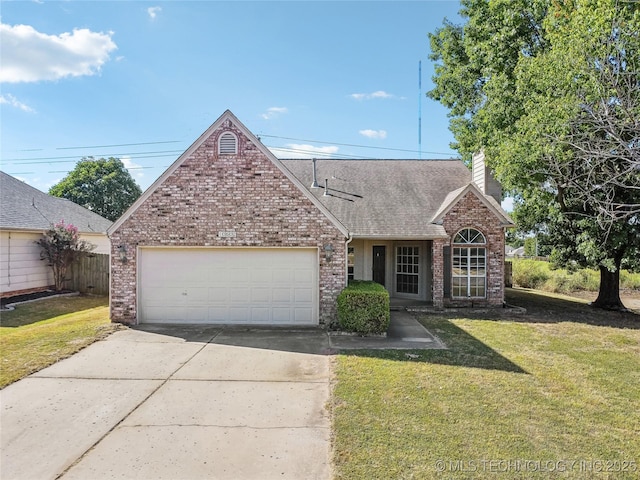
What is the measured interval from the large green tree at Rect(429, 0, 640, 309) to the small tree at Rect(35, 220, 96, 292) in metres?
17.8

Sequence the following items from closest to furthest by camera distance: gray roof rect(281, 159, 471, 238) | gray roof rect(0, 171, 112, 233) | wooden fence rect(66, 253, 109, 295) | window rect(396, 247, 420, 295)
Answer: gray roof rect(281, 159, 471, 238) → window rect(396, 247, 420, 295) → gray roof rect(0, 171, 112, 233) → wooden fence rect(66, 253, 109, 295)

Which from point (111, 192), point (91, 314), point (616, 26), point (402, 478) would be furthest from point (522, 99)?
point (111, 192)

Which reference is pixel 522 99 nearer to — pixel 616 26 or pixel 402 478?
pixel 616 26

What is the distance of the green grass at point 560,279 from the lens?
22.7 m

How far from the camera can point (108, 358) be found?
827 centimetres

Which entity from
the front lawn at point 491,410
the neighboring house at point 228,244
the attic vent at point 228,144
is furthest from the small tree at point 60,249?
the front lawn at point 491,410

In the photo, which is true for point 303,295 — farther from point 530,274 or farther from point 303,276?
point 530,274

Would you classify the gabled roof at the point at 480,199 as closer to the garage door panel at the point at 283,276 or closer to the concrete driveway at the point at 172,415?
the garage door panel at the point at 283,276

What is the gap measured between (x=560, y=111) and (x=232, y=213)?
9312 mm

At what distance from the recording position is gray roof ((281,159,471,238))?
14679 mm

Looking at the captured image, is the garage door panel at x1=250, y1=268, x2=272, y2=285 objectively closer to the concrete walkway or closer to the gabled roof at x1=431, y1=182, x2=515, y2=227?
the concrete walkway

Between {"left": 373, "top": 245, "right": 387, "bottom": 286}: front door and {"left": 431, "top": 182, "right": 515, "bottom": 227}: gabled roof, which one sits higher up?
{"left": 431, "top": 182, "right": 515, "bottom": 227}: gabled roof

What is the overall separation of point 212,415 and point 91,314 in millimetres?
9456

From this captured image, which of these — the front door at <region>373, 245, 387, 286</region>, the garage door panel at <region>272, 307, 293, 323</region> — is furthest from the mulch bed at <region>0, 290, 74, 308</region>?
the front door at <region>373, 245, 387, 286</region>
